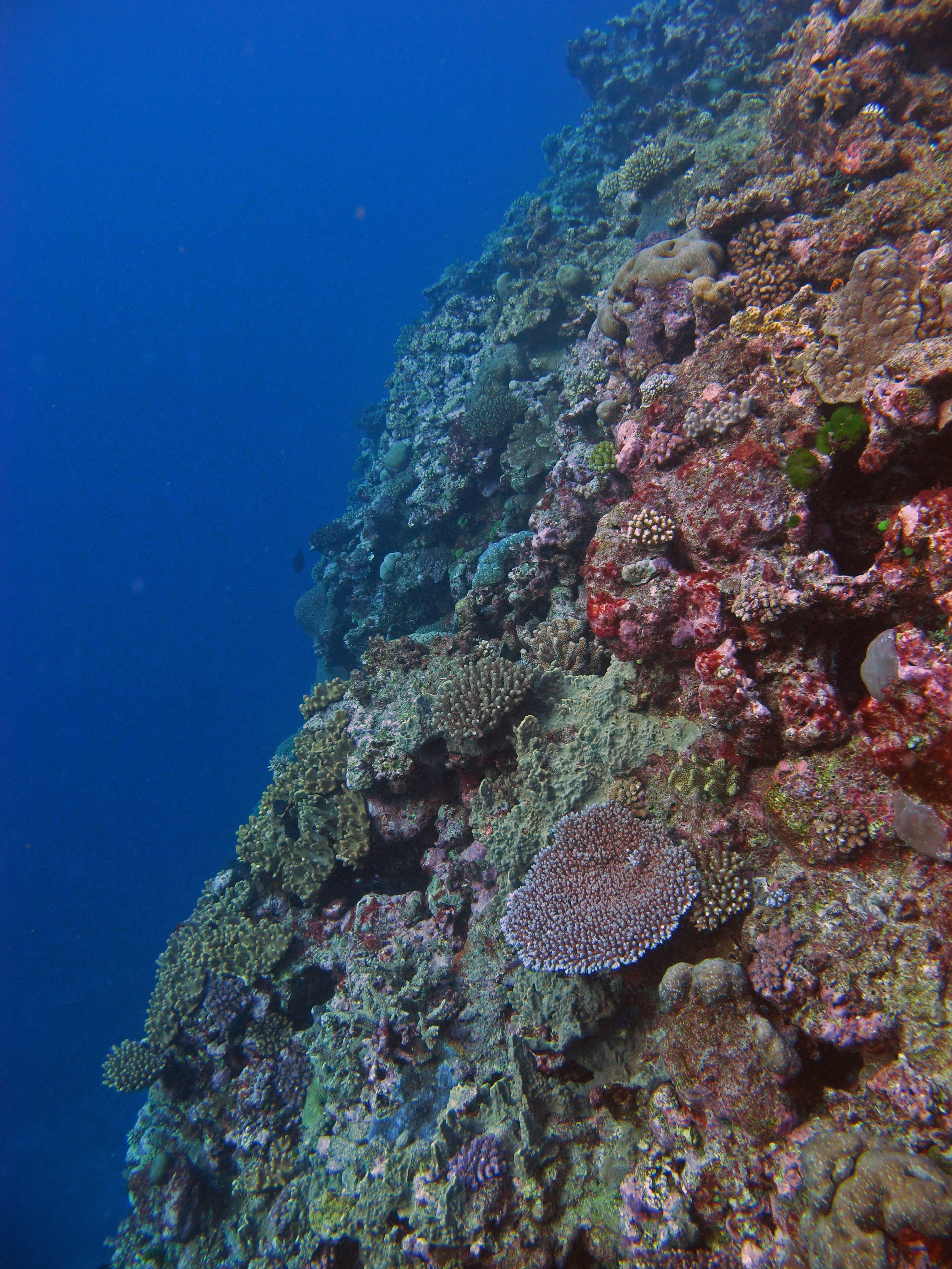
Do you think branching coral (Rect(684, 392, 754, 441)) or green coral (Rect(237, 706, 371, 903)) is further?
green coral (Rect(237, 706, 371, 903))

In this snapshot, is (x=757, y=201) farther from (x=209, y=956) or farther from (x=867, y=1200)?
(x=209, y=956)

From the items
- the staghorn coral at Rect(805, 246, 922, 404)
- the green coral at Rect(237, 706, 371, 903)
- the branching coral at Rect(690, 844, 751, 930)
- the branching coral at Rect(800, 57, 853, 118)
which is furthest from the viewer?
the branching coral at Rect(800, 57, 853, 118)

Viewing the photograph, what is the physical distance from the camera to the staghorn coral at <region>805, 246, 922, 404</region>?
14.4ft

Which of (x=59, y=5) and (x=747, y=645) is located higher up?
(x=59, y=5)

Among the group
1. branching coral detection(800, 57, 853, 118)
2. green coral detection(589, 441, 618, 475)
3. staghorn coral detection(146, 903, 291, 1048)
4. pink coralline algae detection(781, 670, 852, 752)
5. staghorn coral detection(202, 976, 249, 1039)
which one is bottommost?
pink coralline algae detection(781, 670, 852, 752)

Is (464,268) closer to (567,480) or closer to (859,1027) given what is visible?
(567,480)

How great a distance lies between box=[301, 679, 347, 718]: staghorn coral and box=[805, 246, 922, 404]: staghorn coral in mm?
7357

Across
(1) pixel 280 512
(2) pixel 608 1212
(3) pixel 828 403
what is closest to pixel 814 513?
(3) pixel 828 403

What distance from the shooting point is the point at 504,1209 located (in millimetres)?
3822

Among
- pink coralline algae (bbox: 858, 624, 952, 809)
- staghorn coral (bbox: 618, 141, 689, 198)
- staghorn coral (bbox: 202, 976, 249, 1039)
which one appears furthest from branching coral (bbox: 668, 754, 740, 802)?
staghorn coral (bbox: 618, 141, 689, 198)

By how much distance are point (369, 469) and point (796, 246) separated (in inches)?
680

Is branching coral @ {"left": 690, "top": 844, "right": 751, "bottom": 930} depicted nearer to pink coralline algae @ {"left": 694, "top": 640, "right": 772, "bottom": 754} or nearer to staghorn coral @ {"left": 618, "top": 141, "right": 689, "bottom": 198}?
pink coralline algae @ {"left": 694, "top": 640, "right": 772, "bottom": 754}

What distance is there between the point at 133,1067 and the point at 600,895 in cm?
884

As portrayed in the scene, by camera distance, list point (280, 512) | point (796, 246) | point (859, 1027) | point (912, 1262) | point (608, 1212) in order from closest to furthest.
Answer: point (912, 1262) → point (859, 1027) → point (608, 1212) → point (796, 246) → point (280, 512)
